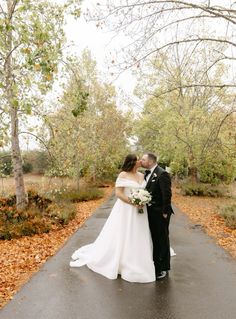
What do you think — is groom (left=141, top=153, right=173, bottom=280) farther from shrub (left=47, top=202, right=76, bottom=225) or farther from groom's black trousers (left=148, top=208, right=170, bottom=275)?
shrub (left=47, top=202, right=76, bottom=225)

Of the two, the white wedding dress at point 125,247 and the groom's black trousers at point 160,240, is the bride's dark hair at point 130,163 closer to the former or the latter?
the white wedding dress at point 125,247

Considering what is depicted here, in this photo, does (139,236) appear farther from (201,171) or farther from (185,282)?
(201,171)

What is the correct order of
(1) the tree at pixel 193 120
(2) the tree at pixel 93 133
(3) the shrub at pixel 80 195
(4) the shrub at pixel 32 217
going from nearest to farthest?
(4) the shrub at pixel 32 217
(1) the tree at pixel 193 120
(2) the tree at pixel 93 133
(3) the shrub at pixel 80 195

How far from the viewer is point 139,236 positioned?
6.64m

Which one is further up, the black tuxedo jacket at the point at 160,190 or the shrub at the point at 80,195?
the black tuxedo jacket at the point at 160,190

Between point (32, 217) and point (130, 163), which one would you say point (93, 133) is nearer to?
point (32, 217)

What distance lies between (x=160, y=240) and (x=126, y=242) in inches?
25.7

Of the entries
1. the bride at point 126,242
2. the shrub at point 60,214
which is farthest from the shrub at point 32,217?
the bride at point 126,242

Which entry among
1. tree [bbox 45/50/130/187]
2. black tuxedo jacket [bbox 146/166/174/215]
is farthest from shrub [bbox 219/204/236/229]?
tree [bbox 45/50/130/187]

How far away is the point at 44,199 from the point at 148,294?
32.1 feet

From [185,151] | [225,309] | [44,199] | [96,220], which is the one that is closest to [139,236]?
[225,309]

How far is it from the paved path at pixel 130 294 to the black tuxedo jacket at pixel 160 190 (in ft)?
4.26

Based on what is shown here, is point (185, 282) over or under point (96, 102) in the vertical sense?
under

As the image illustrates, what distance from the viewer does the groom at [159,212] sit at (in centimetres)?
645
